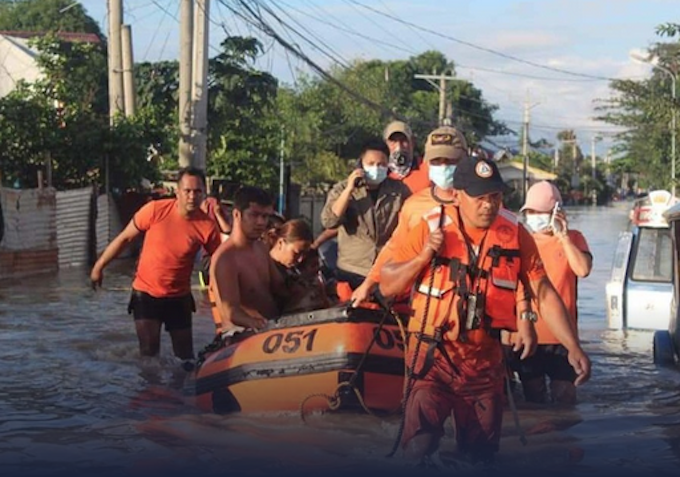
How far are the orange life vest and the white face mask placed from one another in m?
2.01

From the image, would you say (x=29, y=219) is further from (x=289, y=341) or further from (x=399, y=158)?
(x=289, y=341)

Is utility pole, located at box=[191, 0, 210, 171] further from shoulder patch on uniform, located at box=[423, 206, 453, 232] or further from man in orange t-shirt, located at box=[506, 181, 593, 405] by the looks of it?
shoulder patch on uniform, located at box=[423, 206, 453, 232]

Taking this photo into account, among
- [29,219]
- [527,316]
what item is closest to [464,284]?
[527,316]

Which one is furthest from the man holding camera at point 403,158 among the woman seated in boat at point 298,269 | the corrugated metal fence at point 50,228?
the corrugated metal fence at point 50,228

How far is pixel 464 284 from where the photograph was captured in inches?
224

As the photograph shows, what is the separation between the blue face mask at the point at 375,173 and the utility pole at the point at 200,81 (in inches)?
470

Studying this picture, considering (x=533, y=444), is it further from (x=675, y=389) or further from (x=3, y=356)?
(x=3, y=356)

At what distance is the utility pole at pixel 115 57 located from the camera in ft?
78.6

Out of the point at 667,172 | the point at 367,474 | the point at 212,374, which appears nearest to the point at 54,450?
the point at 212,374

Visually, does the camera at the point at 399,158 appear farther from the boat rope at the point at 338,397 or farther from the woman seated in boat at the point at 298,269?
the boat rope at the point at 338,397

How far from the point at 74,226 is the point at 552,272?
15.5 m

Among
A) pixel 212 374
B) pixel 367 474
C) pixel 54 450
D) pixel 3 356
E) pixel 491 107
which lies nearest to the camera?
pixel 367 474

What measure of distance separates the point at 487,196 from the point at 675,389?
4.84 meters

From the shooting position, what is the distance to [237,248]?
28.3 ft
